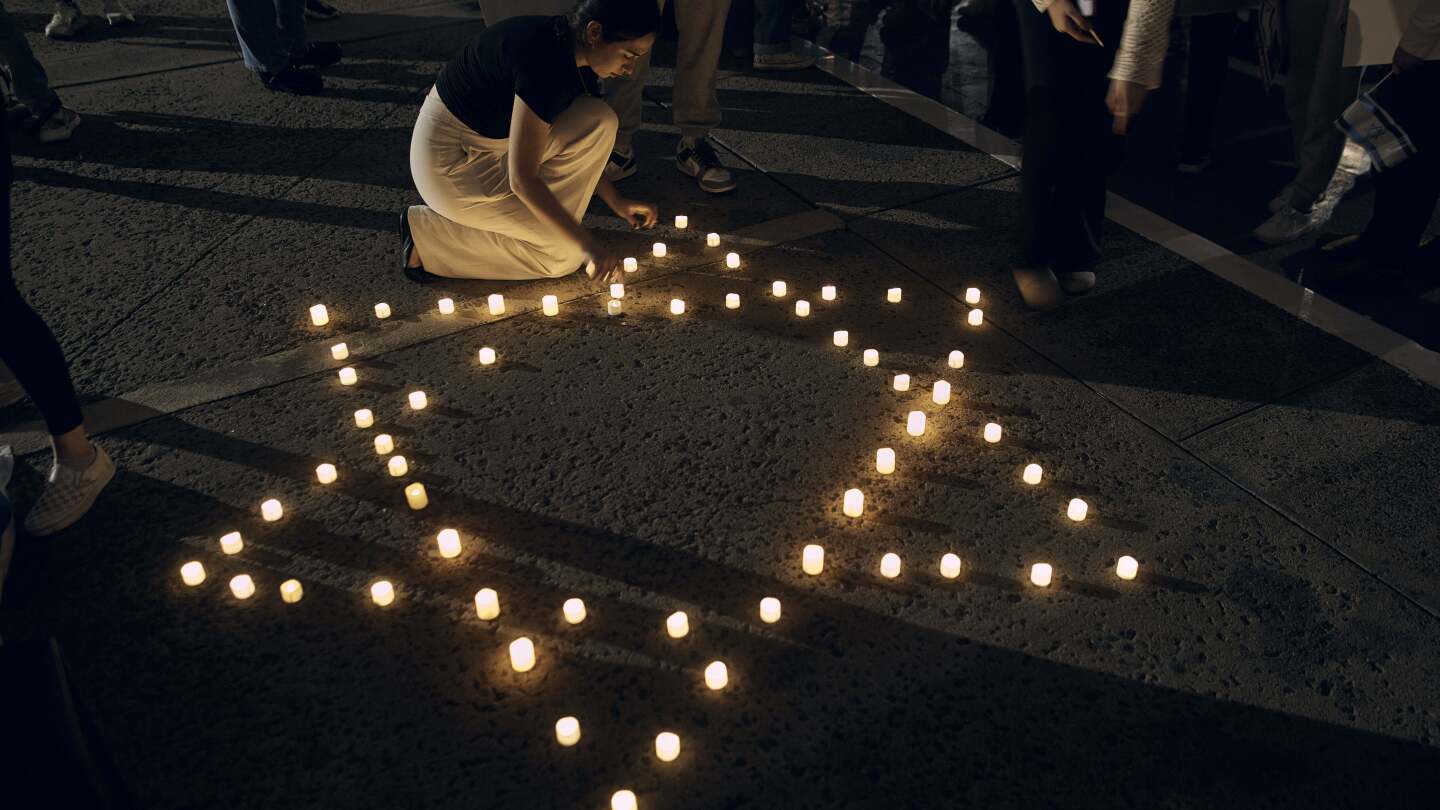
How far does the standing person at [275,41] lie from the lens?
698cm

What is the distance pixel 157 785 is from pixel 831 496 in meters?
2.16

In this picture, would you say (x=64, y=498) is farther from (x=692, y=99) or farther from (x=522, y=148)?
(x=692, y=99)

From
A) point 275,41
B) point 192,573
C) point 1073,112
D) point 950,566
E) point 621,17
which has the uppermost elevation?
point 621,17

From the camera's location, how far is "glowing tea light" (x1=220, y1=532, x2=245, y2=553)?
349cm

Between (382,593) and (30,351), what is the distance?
1.35 meters

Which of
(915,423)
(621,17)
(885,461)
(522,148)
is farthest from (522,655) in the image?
(621,17)

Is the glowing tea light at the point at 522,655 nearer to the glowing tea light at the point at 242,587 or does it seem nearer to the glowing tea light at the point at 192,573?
the glowing tea light at the point at 242,587

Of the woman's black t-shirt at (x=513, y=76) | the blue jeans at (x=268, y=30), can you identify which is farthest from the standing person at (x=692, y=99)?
the blue jeans at (x=268, y=30)

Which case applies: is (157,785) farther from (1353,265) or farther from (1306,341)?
(1353,265)

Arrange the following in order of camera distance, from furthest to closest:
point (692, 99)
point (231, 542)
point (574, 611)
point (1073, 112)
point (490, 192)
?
point (692, 99)
point (490, 192)
point (1073, 112)
point (231, 542)
point (574, 611)

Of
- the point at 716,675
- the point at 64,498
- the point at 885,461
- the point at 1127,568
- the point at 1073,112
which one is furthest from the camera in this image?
the point at 1073,112

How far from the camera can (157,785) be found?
9.18ft

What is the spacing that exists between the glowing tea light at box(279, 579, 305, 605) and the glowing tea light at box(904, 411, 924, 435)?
7.02 feet

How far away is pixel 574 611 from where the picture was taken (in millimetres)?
3236
